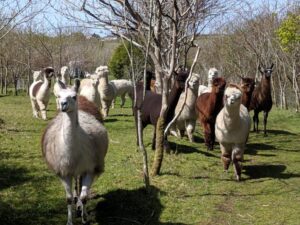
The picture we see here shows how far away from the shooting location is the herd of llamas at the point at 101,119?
506cm

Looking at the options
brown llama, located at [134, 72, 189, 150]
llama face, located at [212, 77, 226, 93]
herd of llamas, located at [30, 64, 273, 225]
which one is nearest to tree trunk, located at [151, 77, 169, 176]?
herd of llamas, located at [30, 64, 273, 225]

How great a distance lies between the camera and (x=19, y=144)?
9.58 metres

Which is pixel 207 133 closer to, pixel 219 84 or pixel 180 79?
pixel 219 84

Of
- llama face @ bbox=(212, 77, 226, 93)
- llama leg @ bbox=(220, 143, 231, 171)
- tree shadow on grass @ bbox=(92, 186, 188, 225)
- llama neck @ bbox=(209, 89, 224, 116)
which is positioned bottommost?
tree shadow on grass @ bbox=(92, 186, 188, 225)

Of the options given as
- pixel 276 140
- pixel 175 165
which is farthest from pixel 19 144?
pixel 276 140

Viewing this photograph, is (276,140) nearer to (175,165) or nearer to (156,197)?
(175,165)

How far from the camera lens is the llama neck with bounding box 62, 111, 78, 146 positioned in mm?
4877

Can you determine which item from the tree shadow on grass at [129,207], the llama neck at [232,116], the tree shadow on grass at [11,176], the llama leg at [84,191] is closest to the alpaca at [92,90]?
the tree shadow on grass at [11,176]

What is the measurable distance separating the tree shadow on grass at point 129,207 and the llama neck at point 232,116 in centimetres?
186

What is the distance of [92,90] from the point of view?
1355 cm

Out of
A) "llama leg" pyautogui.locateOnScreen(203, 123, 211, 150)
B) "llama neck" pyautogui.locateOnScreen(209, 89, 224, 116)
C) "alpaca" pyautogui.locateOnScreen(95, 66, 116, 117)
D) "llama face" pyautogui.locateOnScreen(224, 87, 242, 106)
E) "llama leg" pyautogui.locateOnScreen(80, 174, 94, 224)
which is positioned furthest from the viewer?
"alpaca" pyautogui.locateOnScreen(95, 66, 116, 117)

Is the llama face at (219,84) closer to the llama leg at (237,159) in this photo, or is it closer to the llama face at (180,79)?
the llama face at (180,79)

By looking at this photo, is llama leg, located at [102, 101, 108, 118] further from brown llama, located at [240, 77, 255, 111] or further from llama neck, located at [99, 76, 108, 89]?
brown llama, located at [240, 77, 255, 111]

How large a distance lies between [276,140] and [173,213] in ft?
23.7
